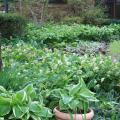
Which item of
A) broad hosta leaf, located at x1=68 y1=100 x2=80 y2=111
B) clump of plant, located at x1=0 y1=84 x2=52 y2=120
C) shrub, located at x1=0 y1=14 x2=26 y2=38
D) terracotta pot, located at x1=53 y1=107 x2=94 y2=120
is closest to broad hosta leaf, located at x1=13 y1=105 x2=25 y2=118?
clump of plant, located at x1=0 y1=84 x2=52 y2=120

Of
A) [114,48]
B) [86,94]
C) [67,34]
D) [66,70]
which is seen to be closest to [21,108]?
[86,94]

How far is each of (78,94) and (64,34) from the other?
733 cm

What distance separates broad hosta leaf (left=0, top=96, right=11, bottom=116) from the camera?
437 centimetres

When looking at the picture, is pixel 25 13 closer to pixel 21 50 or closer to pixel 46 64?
pixel 21 50

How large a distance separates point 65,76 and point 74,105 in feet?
2.97

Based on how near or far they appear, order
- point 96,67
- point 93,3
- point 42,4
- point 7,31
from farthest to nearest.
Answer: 1. point 93,3
2. point 42,4
3. point 7,31
4. point 96,67

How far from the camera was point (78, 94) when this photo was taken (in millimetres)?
4676

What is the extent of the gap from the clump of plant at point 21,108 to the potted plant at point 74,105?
0.16m

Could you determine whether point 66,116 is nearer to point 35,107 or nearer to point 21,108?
point 35,107

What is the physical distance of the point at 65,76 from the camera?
17.7ft

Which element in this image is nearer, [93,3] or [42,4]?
[42,4]

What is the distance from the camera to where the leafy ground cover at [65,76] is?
514 cm

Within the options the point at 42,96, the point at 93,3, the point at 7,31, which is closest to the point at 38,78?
the point at 42,96

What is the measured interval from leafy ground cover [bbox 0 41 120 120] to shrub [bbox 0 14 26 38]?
439cm
